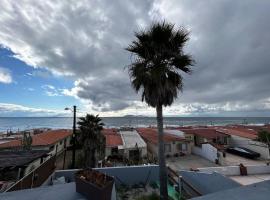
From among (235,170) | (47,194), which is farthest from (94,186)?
(235,170)

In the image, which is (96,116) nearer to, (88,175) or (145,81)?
(145,81)

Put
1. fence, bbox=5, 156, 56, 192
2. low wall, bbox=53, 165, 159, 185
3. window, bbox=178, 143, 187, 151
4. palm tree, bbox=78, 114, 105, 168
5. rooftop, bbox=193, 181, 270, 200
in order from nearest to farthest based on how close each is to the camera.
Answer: rooftop, bbox=193, 181, 270, 200, fence, bbox=5, 156, 56, 192, low wall, bbox=53, 165, 159, 185, palm tree, bbox=78, 114, 105, 168, window, bbox=178, 143, 187, 151

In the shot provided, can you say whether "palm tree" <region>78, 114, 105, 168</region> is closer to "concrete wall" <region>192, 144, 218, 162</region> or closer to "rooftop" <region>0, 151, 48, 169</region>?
"rooftop" <region>0, 151, 48, 169</region>

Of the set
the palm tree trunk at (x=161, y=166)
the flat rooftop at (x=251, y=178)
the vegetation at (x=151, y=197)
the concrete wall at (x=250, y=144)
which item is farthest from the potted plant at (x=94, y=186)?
the concrete wall at (x=250, y=144)

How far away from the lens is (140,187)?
15.9m

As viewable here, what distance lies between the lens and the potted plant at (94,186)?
7.04 metres

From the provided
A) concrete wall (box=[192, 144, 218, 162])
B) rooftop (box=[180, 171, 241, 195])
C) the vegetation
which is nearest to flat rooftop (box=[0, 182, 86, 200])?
the vegetation

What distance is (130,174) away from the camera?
1644cm

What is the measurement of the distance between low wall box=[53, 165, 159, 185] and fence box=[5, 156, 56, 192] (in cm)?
117

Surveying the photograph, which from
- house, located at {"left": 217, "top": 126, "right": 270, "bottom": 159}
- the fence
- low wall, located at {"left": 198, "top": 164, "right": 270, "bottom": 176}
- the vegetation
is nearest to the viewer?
the fence

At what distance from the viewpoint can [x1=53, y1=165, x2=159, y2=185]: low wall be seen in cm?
1614

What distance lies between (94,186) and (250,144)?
32552 millimetres

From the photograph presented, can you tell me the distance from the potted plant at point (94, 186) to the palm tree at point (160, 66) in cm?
520

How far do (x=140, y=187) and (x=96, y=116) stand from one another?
9.92 m
